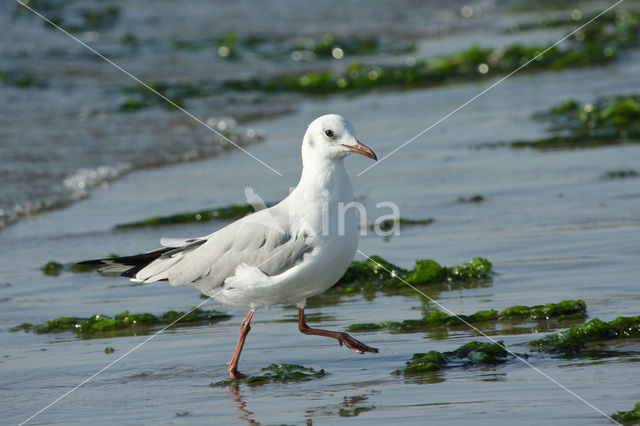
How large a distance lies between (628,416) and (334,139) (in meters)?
2.04

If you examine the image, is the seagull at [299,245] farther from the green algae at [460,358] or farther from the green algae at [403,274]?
the green algae at [403,274]

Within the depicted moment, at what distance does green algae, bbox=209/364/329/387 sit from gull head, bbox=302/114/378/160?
112cm

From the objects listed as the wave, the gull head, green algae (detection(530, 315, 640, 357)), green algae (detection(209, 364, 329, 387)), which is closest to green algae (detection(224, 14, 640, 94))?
the wave

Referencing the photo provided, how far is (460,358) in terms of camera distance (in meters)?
4.84

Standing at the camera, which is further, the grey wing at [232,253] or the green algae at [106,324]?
the green algae at [106,324]

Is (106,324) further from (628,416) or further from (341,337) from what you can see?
(628,416)

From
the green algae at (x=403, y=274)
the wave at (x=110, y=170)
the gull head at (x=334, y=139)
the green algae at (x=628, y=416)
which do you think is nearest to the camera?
the green algae at (x=628, y=416)

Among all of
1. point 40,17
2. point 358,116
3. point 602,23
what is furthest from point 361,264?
point 40,17

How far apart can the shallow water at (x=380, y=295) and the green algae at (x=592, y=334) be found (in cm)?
10

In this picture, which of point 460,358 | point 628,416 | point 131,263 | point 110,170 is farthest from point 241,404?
point 110,170

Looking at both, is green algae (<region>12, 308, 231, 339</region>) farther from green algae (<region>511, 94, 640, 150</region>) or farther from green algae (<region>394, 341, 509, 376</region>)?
green algae (<region>511, 94, 640, 150</region>)

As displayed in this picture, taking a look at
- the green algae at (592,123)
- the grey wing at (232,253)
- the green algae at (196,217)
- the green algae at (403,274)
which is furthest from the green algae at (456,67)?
the grey wing at (232,253)

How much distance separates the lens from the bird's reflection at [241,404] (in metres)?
4.26

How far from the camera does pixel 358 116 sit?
468 inches
